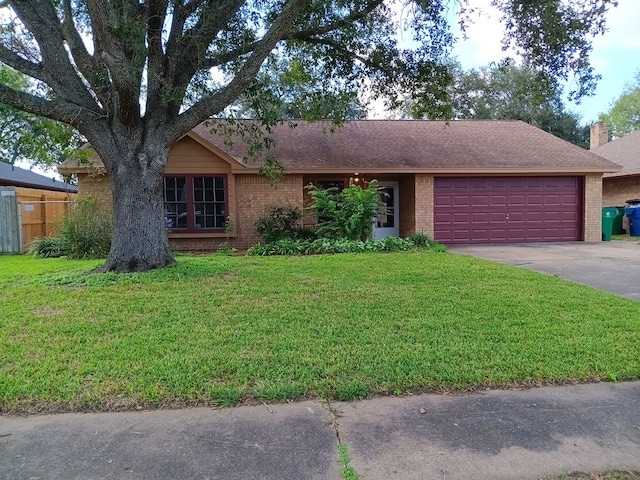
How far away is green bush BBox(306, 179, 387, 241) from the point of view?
12758 millimetres

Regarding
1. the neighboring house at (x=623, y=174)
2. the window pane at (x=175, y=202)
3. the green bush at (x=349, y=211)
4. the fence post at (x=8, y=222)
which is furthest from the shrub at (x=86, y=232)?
the neighboring house at (x=623, y=174)

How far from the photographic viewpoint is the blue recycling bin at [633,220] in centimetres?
1808

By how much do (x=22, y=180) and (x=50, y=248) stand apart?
43.8 ft

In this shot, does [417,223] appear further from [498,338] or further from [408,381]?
[408,381]

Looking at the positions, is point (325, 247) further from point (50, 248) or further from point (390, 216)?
point (50, 248)

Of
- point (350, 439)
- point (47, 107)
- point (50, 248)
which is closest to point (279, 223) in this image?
point (50, 248)

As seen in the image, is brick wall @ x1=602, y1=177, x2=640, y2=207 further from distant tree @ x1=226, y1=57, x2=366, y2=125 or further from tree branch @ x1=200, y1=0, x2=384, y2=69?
tree branch @ x1=200, y1=0, x2=384, y2=69

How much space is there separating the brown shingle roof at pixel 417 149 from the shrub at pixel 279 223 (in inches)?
56.3

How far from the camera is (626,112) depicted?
4062 cm

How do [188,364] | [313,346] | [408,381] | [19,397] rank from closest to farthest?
1. [19,397]
2. [408,381]
3. [188,364]
4. [313,346]

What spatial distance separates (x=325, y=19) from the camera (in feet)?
34.6

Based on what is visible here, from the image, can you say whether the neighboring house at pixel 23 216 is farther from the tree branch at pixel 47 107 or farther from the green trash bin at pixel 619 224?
the green trash bin at pixel 619 224

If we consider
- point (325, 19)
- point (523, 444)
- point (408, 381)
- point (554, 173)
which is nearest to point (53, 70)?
point (325, 19)

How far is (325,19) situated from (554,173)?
968cm
